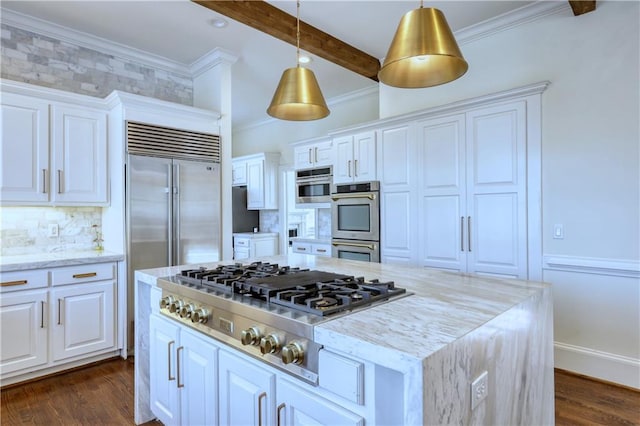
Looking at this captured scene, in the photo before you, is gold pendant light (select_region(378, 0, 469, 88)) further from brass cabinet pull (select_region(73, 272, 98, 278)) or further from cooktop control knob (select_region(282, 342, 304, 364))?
brass cabinet pull (select_region(73, 272, 98, 278))

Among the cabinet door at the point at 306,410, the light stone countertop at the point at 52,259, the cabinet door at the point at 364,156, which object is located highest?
the cabinet door at the point at 364,156

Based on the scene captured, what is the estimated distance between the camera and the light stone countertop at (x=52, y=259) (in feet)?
8.71

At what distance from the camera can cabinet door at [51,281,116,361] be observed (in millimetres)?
2857

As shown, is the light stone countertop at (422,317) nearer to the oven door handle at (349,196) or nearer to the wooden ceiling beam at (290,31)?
→ the oven door handle at (349,196)

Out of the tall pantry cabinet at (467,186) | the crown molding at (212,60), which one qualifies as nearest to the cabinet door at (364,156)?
the tall pantry cabinet at (467,186)

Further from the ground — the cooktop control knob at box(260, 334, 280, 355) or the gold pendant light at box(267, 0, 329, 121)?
the gold pendant light at box(267, 0, 329, 121)

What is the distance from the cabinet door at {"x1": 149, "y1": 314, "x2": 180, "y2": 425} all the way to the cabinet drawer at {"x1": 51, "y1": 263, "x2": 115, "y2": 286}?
1356mm

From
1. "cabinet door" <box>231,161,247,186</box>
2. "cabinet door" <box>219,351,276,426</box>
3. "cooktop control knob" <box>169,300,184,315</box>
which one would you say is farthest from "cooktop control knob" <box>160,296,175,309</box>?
"cabinet door" <box>231,161,247,186</box>

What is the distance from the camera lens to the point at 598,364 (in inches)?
108

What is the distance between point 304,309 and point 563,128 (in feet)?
9.02

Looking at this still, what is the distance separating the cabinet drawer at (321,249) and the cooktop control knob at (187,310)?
124 inches

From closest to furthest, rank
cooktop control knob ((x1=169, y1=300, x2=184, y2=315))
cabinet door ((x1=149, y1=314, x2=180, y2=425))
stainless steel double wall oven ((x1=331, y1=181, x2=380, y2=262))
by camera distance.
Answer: cooktop control knob ((x1=169, y1=300, x2=184, y2=315)), cabinet door ((x1=149, y1=314, x2=180, y2=425)), stainless steel double wall oven ((x1=331, y1=181, x2=380, y2=262))

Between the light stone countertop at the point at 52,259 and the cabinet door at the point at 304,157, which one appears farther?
the cabinet door at the point at 304,157

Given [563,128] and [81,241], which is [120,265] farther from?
[563,128]
